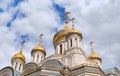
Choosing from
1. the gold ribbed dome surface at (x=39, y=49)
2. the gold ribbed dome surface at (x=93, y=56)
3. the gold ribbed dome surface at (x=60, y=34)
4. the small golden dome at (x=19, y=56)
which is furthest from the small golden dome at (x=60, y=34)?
the small golden dome at (x=19, y=56)

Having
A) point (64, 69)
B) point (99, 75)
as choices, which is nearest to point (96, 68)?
point (99, 75)

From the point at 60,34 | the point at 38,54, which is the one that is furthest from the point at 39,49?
the point at 60,34

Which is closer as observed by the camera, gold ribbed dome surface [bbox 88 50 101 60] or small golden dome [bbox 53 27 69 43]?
small golden dome [bbox 53 27 69 43]

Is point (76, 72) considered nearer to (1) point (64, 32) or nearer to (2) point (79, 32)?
(2) point (79, 32)

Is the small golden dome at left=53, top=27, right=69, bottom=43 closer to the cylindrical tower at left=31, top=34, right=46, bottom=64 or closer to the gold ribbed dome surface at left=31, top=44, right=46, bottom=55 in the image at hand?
the gold ribbed dome surface at left=31, top=44, right=46, bottom=55

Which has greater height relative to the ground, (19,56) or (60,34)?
(60,34)

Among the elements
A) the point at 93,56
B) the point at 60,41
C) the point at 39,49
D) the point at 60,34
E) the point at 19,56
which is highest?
the point at 60,34

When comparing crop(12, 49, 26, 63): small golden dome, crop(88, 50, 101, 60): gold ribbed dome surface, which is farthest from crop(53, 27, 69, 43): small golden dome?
crop(12, 49, 26, 63): small golden dome

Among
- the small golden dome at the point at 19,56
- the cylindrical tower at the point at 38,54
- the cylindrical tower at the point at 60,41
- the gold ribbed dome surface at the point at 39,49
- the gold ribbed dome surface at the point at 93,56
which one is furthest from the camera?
the small golden dome at the point at 19,56

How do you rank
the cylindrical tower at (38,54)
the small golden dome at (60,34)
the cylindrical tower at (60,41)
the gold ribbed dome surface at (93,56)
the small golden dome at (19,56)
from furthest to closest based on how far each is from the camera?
1. the small golden dome at (19,56)
2. the gold ribbed dome surface at (93,56)
3. the cylindrical tower at (38,54)
4. the small golden dome at (60,34)
5. the cylindrical tower at (60,41)

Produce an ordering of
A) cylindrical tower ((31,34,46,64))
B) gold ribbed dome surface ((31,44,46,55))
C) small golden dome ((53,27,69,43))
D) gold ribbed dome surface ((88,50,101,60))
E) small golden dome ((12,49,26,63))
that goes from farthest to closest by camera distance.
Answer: small golden dome ((12,49,26,63))
gold ribbed dome surface ((88,50,101,60))
gold ribbed dome surface ((31,44,46,55))
cylindrical tower ((31,34,46,64))
small golden dome ((53,27,69,43))

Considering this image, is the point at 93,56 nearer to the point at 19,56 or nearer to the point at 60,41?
the point at 60,41

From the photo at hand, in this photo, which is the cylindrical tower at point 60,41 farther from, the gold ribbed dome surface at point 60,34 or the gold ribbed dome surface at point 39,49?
the gold ribbed dome surface at point 39,49

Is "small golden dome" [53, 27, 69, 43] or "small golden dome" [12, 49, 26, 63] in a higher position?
"small golden dome" [53, 27, 69, 43]
